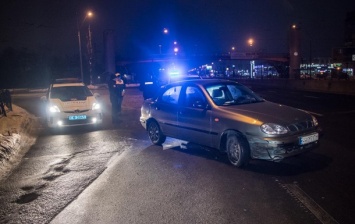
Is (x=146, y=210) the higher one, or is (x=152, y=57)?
(x=152, y=57)

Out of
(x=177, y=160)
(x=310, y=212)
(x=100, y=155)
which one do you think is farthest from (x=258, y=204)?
(x=100, y=155)

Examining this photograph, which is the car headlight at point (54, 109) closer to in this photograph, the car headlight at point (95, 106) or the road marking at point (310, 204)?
the car headlight at point (95, 106)

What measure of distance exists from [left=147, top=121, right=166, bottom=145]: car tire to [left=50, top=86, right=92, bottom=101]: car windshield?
4300 millimetres

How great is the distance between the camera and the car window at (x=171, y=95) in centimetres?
827

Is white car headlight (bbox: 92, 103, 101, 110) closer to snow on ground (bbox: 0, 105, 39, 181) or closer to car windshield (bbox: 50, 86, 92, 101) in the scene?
car windshield (bbox: 50, 86, 92, 101)

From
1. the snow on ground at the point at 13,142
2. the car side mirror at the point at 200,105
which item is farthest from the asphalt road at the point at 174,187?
the car side mirror at the point at 200,105

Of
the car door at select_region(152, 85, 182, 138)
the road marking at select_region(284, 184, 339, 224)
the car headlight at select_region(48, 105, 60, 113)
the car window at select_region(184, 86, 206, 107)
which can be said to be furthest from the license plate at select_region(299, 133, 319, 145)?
the car headlight at select_region(48, 105, 60, 113)

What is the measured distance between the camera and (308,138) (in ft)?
20.9

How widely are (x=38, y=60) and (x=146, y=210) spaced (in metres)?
91.4

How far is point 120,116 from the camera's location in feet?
50.2

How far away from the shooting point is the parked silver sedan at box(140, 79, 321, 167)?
6.14 meters

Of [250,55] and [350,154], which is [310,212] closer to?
[350,154]

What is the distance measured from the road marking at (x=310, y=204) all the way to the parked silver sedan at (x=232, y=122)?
0.91m

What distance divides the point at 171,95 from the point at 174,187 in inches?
132
